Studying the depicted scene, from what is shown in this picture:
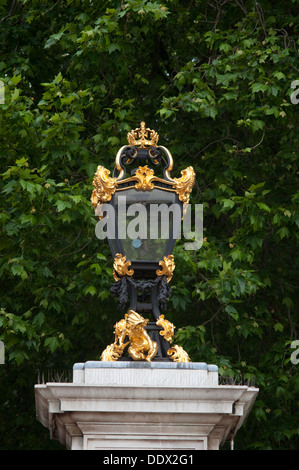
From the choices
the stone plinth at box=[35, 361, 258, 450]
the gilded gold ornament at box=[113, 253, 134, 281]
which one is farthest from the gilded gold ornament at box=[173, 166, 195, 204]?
the stone plinth at box=[35, 361, 258, 450]

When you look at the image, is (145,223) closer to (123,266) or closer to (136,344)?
(123,266)

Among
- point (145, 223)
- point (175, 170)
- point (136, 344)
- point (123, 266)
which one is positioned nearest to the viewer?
point (136, 344)

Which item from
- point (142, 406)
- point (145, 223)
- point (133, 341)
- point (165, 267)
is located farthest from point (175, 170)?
point (142, 406)

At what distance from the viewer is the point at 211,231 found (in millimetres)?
12594

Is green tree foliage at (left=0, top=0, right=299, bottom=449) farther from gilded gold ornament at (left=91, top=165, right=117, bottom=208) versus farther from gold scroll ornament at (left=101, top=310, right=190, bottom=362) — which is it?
gold scroll ornament at (left=101, top=310, right=190, bottom=362)

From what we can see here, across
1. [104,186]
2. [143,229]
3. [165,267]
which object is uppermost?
[104,186]

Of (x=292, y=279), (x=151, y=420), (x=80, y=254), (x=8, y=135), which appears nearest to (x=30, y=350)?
(x=80, y=254)

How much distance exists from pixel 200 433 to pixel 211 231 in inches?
255

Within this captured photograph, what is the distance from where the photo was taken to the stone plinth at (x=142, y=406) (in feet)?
20.1

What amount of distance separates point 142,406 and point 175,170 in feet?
21.7

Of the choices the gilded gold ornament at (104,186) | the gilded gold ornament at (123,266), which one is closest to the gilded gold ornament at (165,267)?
the gilded gold ornament at (123,266)

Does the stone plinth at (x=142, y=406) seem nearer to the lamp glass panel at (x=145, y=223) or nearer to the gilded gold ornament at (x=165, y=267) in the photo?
the gilded gold ornament at (x=165, y=267)

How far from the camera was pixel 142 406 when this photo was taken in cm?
614

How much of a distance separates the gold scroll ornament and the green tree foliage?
4.21 metres
